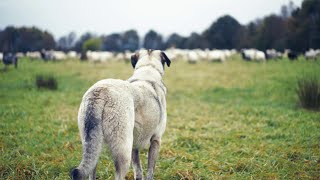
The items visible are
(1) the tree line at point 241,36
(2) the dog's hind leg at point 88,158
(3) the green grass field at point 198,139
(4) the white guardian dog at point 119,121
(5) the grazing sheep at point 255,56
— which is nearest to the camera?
(2) the dog's hind leg at point 88,158

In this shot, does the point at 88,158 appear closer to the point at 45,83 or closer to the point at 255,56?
the point at 45,83

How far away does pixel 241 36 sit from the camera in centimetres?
6322

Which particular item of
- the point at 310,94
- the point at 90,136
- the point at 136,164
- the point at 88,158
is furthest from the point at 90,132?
the point at 310,94

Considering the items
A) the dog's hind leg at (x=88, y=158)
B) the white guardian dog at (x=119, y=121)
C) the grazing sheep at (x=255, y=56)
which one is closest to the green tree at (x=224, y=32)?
the grazing sheep at (x=255, y=56)

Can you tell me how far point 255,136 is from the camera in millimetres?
8297

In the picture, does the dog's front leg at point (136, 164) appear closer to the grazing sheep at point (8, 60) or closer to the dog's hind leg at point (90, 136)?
the dog's hind leg at point (90, 136)

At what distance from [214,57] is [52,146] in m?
35.3

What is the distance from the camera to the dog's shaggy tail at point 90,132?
3.25 metres

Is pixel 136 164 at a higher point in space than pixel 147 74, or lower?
lower

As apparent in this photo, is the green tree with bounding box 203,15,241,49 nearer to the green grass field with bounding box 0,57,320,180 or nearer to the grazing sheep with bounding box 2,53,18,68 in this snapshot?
the grazing sheep with bounding box 2,53,18,68

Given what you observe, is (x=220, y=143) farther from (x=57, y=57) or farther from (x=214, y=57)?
A: (x=57, y=57)

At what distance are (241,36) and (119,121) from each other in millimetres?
62680

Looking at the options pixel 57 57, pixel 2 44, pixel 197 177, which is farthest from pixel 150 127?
pixel 57 57

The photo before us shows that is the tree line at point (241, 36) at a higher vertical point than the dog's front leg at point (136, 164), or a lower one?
higher
